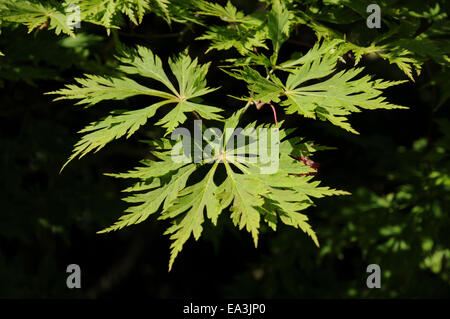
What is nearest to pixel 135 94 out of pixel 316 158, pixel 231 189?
pixel 231 189

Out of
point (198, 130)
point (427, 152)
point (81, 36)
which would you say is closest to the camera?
point (198, 130)

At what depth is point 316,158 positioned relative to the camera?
2.54 meters

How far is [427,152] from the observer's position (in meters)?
2.19

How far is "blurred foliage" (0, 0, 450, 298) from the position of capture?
1510mm

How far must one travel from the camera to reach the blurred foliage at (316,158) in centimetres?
151

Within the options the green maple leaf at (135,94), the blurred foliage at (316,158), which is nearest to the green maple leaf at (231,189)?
the green maple leaf at (135,94)

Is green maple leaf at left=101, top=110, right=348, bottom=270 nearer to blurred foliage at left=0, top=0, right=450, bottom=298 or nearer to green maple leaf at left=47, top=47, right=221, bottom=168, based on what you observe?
green maple leaf at left=47, top=47, right=221, bottom=168

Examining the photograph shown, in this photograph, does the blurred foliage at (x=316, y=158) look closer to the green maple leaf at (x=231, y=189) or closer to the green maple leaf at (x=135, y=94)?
the green maple leaf at (x=135, y=94)

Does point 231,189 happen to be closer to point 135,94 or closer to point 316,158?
point 135,94

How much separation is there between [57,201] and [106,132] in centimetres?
123

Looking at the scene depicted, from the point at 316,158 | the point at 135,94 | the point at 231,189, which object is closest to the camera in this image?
the point at 231,189
